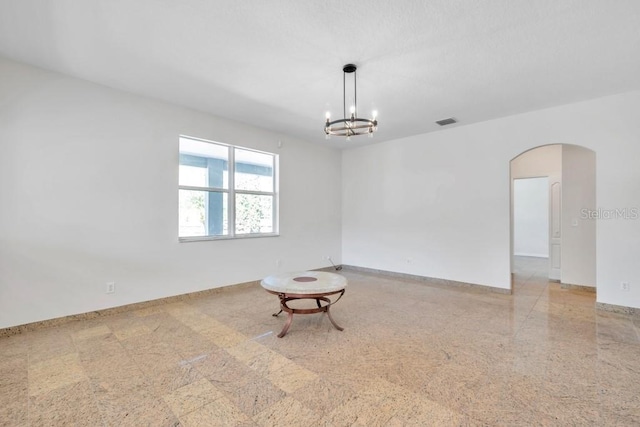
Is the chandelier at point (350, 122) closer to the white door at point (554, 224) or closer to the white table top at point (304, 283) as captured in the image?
the white table top at point (304, 283)

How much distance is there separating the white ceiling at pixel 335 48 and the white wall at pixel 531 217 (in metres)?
6.32

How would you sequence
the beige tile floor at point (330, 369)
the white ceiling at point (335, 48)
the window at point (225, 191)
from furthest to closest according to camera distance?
1. the window at point (225, 191)
2. the white ceiling at point (335, 48)
3. the beige tile floor at point (330, 369)

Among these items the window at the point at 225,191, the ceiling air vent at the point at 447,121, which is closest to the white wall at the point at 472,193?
the ceiling air vent at the point at 447,121

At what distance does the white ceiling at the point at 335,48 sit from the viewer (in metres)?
2.22

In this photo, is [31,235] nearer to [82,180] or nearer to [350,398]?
[82,180]

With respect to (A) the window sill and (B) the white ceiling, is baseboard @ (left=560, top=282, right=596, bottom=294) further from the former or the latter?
(A) the window sill

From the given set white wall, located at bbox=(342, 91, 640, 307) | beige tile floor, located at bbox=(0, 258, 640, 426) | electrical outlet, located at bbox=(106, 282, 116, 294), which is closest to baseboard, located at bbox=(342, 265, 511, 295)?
white wall, located at bbox=(342, 91, 640, 307)

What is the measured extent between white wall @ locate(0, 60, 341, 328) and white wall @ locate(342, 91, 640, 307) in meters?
2.89

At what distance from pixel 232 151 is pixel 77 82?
2092 mm

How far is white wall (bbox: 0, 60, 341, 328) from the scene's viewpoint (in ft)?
9.92

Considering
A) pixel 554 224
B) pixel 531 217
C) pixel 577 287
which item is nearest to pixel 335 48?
pixel 577 287

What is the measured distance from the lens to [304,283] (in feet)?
10.4

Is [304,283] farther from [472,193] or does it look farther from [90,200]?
[472,193]

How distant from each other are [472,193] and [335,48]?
140 inches
